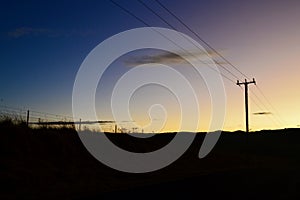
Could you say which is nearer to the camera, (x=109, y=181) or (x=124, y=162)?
(x=109, y=181)

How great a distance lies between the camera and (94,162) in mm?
31094

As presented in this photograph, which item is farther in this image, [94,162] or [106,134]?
[106,134]

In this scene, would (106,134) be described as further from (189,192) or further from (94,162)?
(189,192)

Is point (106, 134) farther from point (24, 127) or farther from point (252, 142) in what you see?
point (252, 142)

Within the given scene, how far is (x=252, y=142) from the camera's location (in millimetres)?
129000

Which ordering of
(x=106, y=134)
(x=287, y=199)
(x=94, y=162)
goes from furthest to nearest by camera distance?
1. (x=106, y=134)
2. (x=94, y=162)
3. (x=287, y=199)

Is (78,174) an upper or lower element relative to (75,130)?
lower

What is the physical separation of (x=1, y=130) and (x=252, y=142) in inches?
4340

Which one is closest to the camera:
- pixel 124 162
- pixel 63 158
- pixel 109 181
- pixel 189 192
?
pixel 189 192

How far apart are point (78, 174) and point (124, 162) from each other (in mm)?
8874

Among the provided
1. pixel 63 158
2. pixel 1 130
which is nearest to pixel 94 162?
pixel 63 158

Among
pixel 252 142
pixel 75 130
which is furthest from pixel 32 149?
pixel 252 142

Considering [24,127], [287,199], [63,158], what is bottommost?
A: [287,199]

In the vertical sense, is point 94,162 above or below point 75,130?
below
